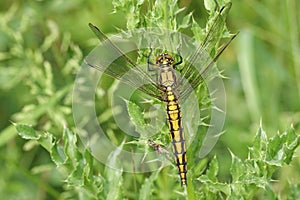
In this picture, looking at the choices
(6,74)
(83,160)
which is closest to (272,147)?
(83,160)

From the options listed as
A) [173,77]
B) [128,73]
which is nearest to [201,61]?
[173,77]

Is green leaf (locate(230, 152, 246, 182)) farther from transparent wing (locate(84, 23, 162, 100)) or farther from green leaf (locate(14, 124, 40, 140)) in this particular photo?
green leaf (locate(14, 124, 40, 140))

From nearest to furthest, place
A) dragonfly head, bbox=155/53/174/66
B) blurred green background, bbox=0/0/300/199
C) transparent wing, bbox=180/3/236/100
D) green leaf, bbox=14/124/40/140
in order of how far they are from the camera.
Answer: transparent wing, bbox=180/3/236/100, dragonfly head, bbox=155/53/174/66, green leaf, bbox=14/124/40/140, blurred green background, bbox=0/0/300/199

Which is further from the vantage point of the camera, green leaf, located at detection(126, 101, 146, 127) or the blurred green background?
the blurred green background

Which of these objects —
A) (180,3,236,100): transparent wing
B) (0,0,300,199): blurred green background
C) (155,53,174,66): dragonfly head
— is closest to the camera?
(180,3,236,100): transparent wing

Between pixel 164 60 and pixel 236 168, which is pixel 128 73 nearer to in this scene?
pixel 164 60

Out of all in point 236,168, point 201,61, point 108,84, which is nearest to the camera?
point 201,61

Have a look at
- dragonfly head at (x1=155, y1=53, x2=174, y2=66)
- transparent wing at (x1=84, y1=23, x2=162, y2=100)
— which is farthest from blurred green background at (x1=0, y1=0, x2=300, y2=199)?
dragonfly head at (x1=155, y1=53, x2=174, y2=66)

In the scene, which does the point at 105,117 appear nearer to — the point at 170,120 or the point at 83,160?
the point at 83,160
